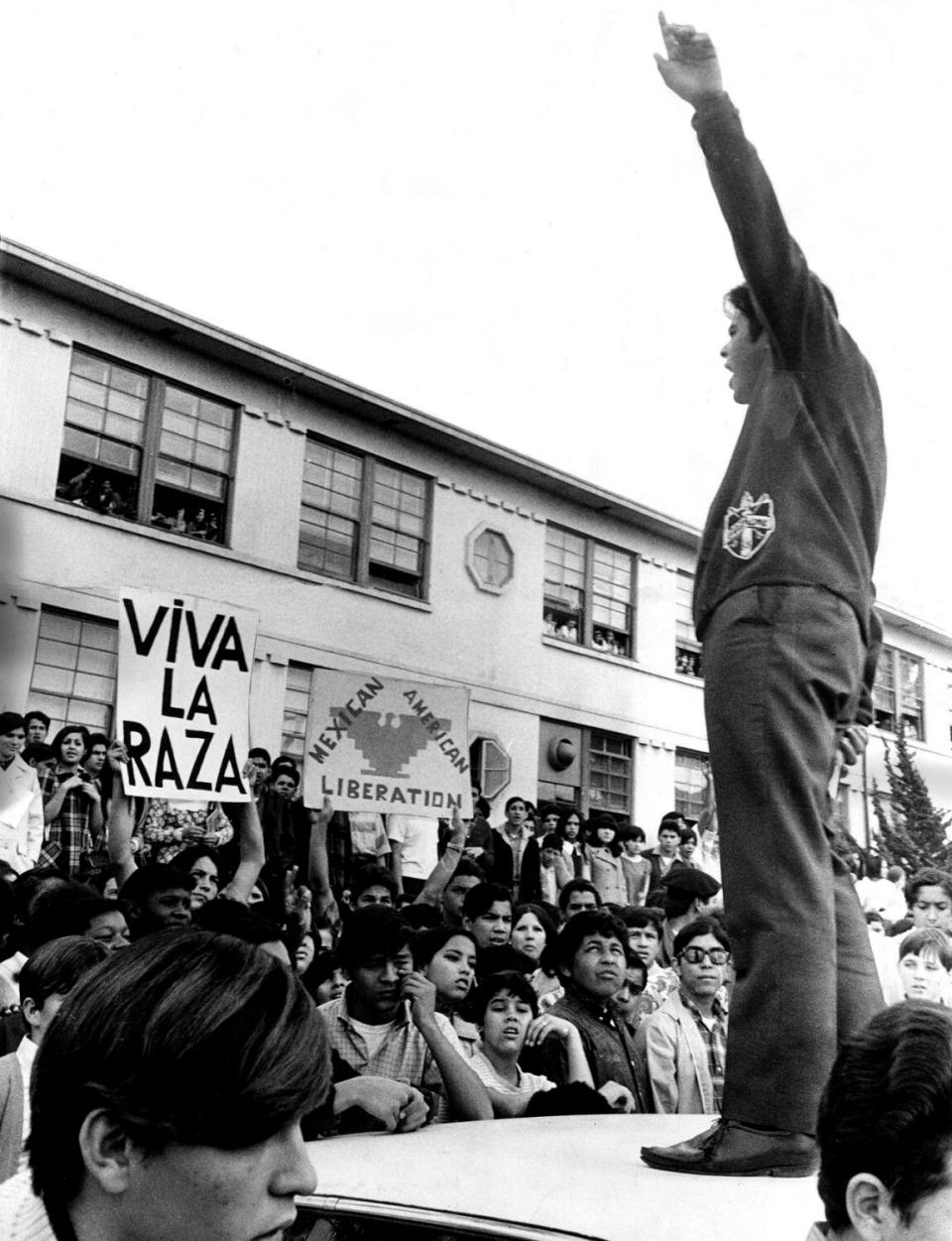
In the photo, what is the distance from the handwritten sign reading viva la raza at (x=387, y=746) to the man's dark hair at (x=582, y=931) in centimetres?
200

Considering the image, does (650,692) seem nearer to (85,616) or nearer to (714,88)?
(85,616)

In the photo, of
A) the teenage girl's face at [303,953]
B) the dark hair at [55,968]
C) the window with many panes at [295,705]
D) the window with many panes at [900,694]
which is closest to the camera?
the dark hair at [55,968]

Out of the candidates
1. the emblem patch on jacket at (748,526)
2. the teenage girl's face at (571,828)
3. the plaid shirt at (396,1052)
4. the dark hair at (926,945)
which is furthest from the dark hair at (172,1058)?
the teenage girl's face at (571,828)

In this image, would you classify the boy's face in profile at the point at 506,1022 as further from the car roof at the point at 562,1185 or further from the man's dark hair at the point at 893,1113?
the man's dark hair at the point at 893,1113

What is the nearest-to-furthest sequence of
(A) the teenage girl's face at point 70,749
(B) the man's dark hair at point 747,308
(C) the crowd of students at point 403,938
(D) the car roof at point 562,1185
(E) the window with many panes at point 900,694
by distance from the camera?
1. (D) the car roof at point 562,1185
2. (B) the man's dark hair at point 747,308
3. (C) the crowd of students at point 403,938
4. (A) the teenage girl's face at point 70,749
5. (E) the window with many panes at point 900,694

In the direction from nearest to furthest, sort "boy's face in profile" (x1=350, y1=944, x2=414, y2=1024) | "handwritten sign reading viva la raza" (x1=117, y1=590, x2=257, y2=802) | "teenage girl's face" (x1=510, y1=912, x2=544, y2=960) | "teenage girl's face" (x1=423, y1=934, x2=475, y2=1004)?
"boy's face in profile" (x1=350, y1=944, x2=414, y2=1024) < "teenage girl's face" (x1=423, y1=934, x2=475, y2=1004) < "handwritten sign reading viva la raza" (x1=117, y1=590, x2=257, y2=802) < "teenage girl's face" (x1=510, y1=912, x2=544, y2=960)

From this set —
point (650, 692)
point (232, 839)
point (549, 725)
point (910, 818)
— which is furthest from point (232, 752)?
point (650, 692)

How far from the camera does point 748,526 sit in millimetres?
1761

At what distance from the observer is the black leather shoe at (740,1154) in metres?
1.41

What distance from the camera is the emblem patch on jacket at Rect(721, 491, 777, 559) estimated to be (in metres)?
1.74

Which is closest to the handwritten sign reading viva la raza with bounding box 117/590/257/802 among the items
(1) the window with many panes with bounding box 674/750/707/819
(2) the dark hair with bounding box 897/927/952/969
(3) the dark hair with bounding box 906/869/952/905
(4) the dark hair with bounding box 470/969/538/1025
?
(4) the dark hair with bounding box 470/969/538/1025

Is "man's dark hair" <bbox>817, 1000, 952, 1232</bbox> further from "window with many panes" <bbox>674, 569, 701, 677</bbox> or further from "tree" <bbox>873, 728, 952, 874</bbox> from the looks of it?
"window with many panes" <bbox>674, 569, 701, 677</bbox>

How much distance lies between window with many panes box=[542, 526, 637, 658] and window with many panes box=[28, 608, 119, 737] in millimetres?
3034

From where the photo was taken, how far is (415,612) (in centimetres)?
887
